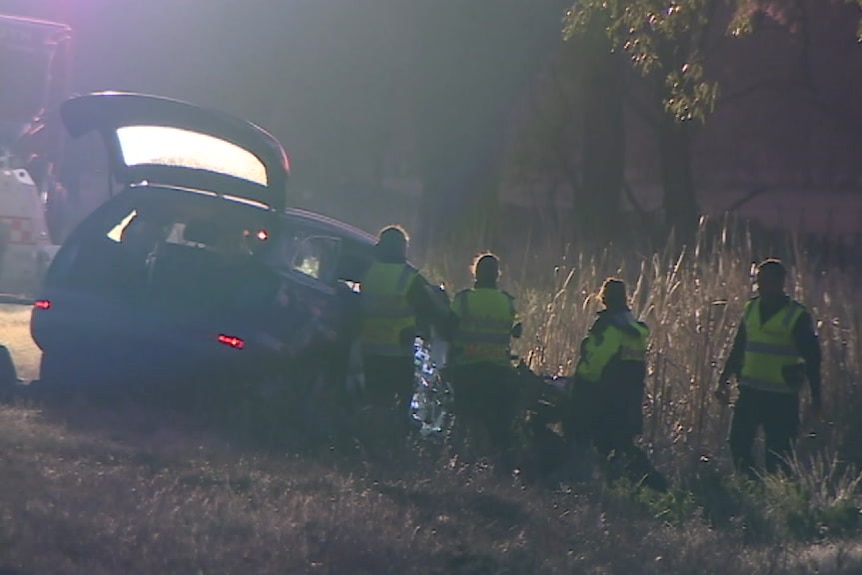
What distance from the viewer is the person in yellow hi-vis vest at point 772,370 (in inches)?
378

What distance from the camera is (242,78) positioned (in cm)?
2845

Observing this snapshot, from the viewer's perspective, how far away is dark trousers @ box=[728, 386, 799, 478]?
9.73 m

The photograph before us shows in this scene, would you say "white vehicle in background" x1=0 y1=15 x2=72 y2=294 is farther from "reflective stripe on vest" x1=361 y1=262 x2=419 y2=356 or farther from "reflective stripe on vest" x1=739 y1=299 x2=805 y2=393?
"reflective stripe on vest" x1=739 y1=299 x2=805 y2=393

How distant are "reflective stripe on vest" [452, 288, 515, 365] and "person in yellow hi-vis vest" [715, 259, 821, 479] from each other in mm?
1557

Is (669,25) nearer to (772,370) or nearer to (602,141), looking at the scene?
(772,370)

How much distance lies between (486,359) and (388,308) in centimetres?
72

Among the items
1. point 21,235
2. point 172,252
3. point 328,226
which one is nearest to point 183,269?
point 172,252

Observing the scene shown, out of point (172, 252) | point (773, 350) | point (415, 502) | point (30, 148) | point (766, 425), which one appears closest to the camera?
point (415, 502)

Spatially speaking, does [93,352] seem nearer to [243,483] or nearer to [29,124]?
[243,483]

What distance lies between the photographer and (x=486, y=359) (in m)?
9.89

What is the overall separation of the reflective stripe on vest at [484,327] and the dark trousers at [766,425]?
5.12 feet

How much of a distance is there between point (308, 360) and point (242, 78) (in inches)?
759

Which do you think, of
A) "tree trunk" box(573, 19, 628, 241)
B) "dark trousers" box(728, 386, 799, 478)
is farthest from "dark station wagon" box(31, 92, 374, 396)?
"tree trunk" box(573, 19, 628, 241)

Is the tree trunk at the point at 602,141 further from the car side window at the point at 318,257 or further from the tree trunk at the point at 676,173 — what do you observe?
the car side window at the point at 318,257
